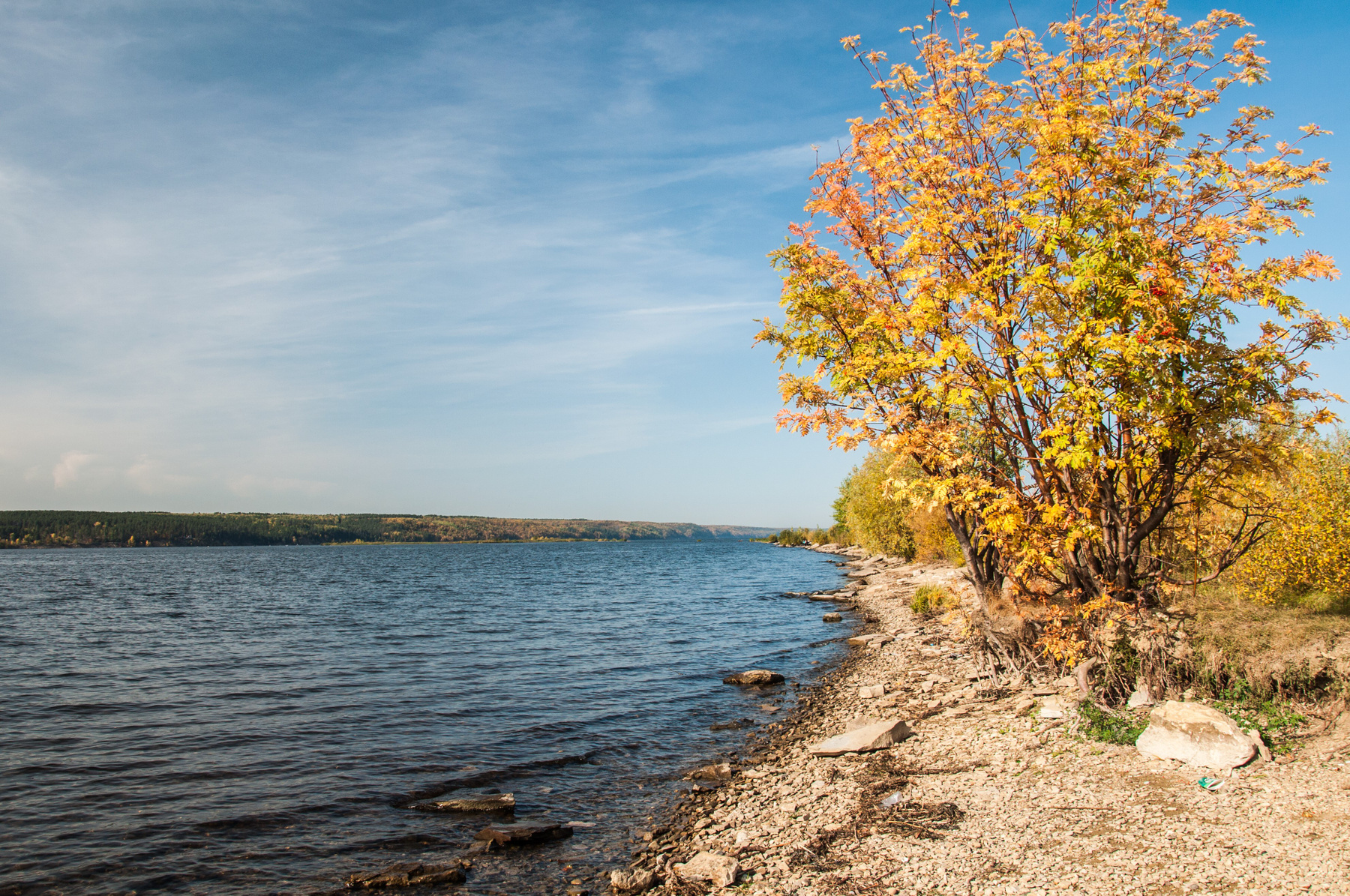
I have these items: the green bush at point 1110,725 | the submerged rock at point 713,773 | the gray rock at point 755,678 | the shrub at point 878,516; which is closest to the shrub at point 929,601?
the gray rock at point 755,678

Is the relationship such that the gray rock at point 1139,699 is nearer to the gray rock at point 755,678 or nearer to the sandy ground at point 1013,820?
the sandy ground at point 1013,820

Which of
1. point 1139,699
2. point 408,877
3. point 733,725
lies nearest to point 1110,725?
point 1139,699

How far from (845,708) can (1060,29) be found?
51.2ft

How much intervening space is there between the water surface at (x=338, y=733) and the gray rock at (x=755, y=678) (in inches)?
38.7

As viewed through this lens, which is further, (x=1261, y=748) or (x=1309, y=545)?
(x=1309, y=545)

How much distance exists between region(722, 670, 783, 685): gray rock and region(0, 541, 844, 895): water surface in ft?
3.22

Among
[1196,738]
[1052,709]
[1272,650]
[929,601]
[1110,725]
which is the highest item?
[1272,650]

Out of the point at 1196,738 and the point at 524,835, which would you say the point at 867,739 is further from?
the point at 524,835

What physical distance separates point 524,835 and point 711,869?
3.59 meters

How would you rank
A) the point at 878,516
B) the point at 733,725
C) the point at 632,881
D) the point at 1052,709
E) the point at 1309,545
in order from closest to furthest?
the point at 632,881, the point at 1052,709, the point at 1309,545, the point at 733,725, the point at 878,516

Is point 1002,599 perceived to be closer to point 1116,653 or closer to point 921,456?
point 1116,653

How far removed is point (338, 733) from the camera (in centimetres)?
1783

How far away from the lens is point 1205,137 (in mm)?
11805

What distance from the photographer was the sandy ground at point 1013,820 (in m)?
7.64
